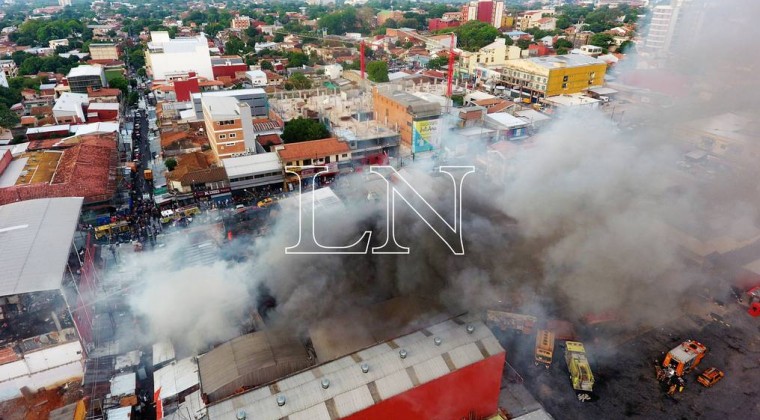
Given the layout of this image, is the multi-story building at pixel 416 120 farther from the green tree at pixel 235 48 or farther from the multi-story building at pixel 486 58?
the green tree at pixel 235 48

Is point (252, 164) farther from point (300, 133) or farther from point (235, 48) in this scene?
point (235, 48)

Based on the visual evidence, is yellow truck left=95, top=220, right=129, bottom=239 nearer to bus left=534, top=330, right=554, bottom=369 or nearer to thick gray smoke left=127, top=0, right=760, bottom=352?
thick gray smoke left=127, top=0, right=760, bottom=352

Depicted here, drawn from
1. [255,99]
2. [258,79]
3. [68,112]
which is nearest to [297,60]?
[258,79]

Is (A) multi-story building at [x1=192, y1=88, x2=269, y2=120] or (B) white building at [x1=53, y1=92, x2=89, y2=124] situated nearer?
(B) white building at [x1=53, y1=92, x2=89, y2=124]

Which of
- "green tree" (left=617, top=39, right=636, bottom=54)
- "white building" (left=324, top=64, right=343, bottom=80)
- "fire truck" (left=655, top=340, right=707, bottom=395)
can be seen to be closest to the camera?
"fire truck" (left=655, top=340, right=707, bottom=395)

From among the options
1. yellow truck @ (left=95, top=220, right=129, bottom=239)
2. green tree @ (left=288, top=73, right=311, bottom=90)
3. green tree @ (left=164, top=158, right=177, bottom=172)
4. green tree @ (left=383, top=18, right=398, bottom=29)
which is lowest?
yellow truck @ (left=95, top=220, right=129, bottom=239)

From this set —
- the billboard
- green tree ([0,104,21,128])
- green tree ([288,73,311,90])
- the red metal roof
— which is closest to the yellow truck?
the red metal roof

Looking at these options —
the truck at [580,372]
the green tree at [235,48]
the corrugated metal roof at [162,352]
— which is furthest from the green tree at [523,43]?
the corrugated metal roof at [162,352]
